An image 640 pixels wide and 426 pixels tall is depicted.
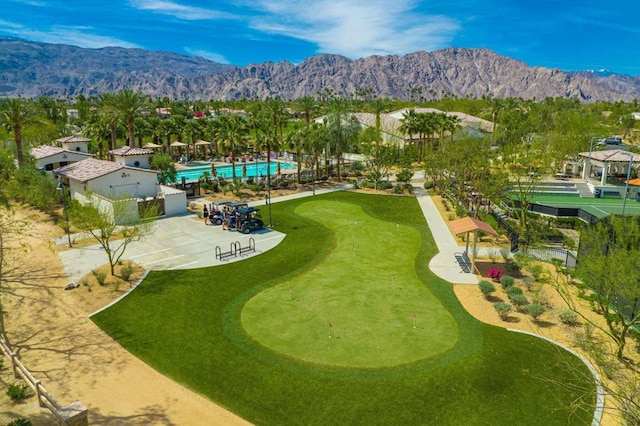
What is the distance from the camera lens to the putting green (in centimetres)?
1803

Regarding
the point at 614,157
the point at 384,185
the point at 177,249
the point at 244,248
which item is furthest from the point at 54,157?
the point at 614,157

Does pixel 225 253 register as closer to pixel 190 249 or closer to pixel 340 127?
pixel 190 249

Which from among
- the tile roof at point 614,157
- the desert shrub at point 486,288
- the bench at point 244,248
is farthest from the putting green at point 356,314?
the tile roof at point 614,157

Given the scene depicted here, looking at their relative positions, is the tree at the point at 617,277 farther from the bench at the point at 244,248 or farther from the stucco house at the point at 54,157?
the stucco house at the point at 54,157

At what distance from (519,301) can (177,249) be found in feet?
72.6

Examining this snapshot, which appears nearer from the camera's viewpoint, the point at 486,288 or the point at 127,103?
the point at 486,288

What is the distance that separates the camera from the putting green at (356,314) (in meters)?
18.0

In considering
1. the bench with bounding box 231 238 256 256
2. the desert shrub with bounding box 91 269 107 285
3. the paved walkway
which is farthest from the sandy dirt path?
the bench with bounding box 231 238 256 256

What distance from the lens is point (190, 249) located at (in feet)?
100

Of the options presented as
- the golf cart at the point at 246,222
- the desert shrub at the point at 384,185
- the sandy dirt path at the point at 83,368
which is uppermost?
the desert shrub at the point at 384,185

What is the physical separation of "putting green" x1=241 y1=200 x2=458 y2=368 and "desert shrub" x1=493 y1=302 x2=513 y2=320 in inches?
90.4

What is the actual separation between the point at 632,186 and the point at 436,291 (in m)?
40.2

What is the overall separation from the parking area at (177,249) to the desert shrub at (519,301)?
1654cm

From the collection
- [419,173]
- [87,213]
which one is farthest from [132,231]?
[419,173]
